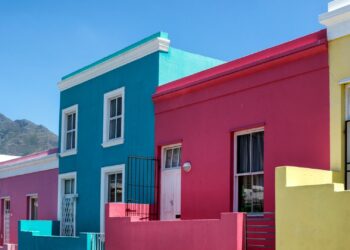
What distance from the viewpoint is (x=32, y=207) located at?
23.3 metres

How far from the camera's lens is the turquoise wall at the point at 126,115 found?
633 inches

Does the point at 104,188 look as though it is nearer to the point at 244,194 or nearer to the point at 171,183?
the point at 171,183

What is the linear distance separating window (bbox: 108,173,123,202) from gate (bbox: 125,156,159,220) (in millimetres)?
807

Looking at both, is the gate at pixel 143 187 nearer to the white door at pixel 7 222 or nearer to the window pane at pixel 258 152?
the window pane at pixel 258 152

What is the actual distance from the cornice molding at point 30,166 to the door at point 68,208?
116 centimetres

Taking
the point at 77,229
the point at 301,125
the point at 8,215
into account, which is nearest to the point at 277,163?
the point at 301,125

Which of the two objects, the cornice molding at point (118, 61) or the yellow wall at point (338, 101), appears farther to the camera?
the cornice molding at point (118, 61)

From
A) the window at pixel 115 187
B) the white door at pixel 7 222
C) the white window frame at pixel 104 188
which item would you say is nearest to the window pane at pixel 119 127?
the white window frame at pixel 104 188

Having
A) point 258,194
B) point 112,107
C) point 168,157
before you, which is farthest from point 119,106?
point 258,194

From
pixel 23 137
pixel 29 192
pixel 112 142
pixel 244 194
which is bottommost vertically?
pixel 29 192

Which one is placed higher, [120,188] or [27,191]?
[120,188]

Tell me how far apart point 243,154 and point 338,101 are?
276cm

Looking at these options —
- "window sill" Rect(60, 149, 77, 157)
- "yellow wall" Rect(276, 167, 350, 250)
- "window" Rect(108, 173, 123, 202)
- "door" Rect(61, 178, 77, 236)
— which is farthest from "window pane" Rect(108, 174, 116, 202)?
"yellow wall" Rect(276, 167, 350, 250)

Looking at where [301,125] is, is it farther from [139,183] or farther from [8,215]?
[8,215]
